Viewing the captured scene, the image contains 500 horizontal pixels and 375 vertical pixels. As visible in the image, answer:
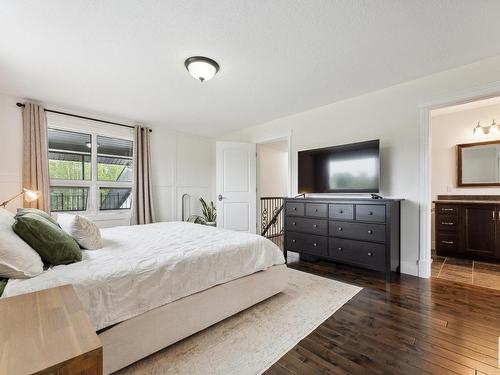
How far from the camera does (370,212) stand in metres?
2.79

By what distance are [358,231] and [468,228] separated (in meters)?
2.13

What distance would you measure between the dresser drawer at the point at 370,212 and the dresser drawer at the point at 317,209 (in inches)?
16.5

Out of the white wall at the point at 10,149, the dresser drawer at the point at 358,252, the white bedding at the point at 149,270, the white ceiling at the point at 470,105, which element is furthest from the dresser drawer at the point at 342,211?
the white wall at the point at 10,149

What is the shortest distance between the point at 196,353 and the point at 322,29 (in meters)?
2.64

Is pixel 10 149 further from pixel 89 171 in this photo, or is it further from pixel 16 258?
pixel 16 258

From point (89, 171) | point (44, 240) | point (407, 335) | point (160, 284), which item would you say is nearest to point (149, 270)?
point (160, 284)

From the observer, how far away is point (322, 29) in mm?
1993

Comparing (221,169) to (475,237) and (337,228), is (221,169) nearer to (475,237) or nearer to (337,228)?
(337,228)

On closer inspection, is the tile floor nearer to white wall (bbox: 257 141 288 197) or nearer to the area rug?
the area rug

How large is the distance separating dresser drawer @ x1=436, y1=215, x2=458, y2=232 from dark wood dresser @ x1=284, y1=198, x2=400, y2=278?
4.81ft

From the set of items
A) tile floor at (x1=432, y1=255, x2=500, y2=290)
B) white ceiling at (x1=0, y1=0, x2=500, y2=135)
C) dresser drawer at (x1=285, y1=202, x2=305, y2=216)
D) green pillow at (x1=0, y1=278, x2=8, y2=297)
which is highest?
white ceiling at (x1=0, y1=0, x2=500, y2=135)

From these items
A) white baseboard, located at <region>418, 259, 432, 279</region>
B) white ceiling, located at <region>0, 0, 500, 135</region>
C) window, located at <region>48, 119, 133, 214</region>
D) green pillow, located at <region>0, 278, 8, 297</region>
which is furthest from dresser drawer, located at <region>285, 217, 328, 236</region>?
window, located at <region>48, 119, 133, 214</region>

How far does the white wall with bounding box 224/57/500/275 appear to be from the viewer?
2637 mm

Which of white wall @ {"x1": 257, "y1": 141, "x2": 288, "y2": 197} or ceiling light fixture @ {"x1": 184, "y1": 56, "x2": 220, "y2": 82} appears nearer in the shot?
ceiling light fixture @ {"x1": 184, "y1": 56, "x2": 220, "y2": 82}
